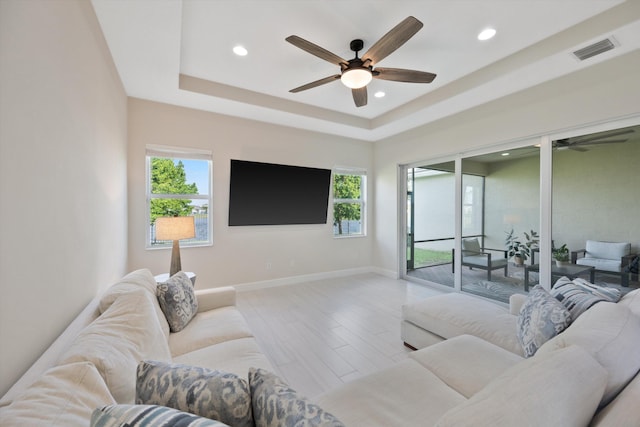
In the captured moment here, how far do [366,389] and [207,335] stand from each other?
1.14 m

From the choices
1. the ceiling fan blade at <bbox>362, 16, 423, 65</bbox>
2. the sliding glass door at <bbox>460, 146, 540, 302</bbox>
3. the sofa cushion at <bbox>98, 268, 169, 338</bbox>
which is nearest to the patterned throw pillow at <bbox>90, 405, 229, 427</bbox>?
the sofa cushion at <bbox>98, 268, 169, 338</bbox>

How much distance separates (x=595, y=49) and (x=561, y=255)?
84.3 inches

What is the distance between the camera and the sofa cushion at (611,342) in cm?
90

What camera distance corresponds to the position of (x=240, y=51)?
272 cm

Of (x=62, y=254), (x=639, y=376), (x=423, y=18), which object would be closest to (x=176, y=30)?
(x=62, y=254)

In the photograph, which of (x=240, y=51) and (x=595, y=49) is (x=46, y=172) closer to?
(x=240, y=51)

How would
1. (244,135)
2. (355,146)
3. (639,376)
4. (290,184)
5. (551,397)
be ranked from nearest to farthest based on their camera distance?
(551,397) → (639,376) → (244,135) → (290,184) → (355,146)

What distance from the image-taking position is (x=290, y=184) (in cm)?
455

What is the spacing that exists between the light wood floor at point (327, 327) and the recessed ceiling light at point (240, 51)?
3.06m

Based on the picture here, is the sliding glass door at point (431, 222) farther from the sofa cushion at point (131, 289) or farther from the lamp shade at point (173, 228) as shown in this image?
the sofa cushion at point (131, 289)

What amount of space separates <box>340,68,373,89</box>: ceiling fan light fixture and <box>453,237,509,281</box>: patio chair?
9.77 feet

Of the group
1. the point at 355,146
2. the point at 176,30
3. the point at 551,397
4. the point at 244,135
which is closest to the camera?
the point at 551,397

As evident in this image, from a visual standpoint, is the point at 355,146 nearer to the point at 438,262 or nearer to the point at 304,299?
the point at 438,262

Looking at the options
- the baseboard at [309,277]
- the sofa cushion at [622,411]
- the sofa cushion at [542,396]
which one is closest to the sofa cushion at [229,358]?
the sofa cushion at [542,396]
